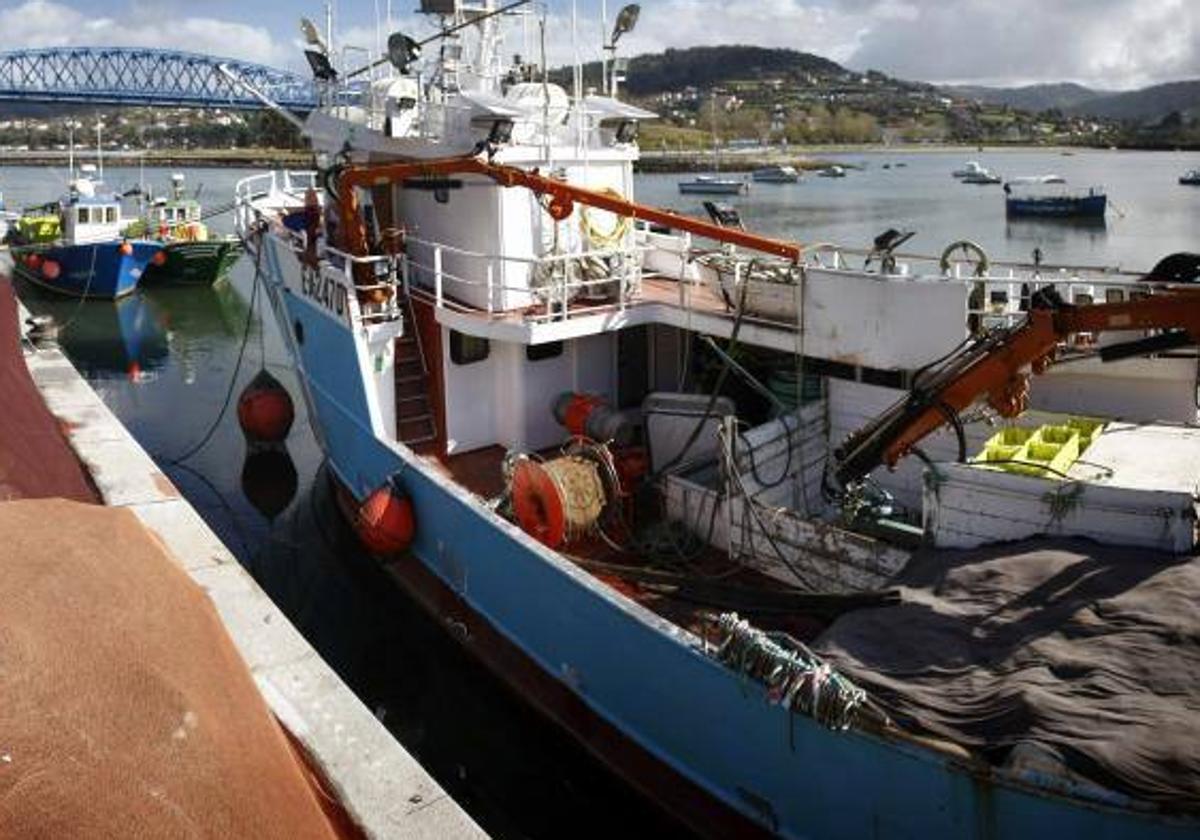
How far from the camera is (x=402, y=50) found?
11.6 m

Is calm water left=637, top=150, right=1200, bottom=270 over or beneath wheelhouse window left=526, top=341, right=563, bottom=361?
over

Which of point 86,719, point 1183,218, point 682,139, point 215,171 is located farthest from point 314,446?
point 682,139

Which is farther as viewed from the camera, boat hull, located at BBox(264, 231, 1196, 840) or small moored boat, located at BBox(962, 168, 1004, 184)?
small moored boat, located at BBox(962, 168, 1004, 184)

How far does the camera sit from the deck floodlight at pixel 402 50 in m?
11.5

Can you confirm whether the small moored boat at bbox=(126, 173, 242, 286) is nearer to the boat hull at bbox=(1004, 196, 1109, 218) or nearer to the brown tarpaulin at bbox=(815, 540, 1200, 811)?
the brown tarpaulin at bbox=(815, 540, 1200, 811)

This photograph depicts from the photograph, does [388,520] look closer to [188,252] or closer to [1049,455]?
[1049,455]

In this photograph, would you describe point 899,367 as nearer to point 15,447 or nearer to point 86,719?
point 15,447

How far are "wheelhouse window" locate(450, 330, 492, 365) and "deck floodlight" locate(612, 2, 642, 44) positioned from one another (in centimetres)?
388

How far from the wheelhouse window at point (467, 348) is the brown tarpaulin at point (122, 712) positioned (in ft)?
22.6

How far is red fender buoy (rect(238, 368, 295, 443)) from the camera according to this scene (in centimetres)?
1568

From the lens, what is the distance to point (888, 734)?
5191mm

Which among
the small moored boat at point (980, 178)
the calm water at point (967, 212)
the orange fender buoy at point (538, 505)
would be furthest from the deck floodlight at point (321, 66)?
the small moored boat at point (980, 178)

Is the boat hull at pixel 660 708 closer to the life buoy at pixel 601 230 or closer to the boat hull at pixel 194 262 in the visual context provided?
the life buoy at pixel 601 230

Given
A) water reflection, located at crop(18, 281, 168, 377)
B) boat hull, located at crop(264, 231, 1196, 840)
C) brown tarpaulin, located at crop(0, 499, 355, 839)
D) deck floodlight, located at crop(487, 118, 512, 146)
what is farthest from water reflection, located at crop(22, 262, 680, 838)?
brown tarpaulin, located at crop(0, 499, 355, 839)
